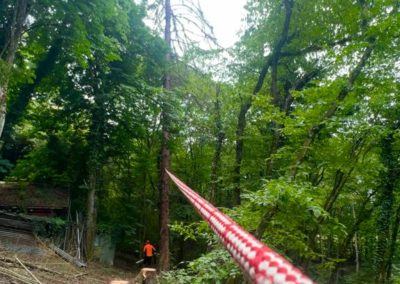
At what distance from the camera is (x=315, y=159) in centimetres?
721

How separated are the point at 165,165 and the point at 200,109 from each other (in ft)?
11.8

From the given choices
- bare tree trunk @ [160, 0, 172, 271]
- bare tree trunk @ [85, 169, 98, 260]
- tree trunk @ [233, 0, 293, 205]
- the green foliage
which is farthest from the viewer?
bare tree trunk @ [85, 169, 98, 260]

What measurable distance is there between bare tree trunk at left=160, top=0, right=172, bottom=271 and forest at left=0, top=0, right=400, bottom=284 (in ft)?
0.16

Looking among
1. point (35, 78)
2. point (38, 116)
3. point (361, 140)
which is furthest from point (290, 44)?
point (38, 116)

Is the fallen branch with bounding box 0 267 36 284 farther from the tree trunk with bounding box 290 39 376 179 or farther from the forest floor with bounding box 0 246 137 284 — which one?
the tree trunk with bounding box 290 39 376 179

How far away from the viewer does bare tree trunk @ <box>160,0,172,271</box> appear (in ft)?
32.7

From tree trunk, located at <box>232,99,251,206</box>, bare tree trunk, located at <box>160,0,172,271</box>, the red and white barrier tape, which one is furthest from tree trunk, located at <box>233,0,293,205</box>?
the red and white barrier tape

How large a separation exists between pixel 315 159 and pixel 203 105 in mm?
6662

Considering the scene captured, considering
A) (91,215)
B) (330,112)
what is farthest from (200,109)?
(330,112)

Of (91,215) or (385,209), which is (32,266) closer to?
(91,215)

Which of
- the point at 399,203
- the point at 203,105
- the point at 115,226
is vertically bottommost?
the point at 115,226

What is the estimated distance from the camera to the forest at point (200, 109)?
6.01 metres

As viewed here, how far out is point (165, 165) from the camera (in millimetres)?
10547

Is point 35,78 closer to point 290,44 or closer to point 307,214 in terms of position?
point 290,44
